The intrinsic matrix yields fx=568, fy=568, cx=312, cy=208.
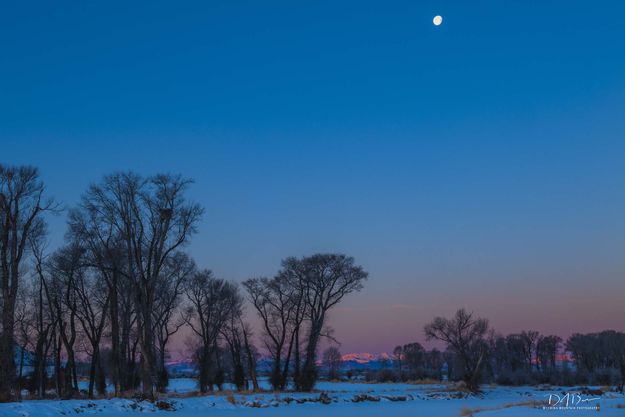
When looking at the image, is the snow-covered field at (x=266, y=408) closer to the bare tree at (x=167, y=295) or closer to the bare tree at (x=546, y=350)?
the bare tree at (x=167, y=295)

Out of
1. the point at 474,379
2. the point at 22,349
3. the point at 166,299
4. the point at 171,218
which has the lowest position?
the point at 474,379

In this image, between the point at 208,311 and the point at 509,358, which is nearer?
the point at 208,311

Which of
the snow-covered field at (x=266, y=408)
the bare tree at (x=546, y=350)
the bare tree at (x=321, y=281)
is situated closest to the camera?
the snow-covered field at (x=266, y=408)

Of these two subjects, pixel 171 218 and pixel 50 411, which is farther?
pixel 171 218

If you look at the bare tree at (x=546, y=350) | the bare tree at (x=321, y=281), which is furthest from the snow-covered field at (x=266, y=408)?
the bare tree at (x=546, y=350)

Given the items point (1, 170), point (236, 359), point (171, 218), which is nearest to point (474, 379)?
point (236, 359)

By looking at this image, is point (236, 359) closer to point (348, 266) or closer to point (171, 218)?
point (348, 266)

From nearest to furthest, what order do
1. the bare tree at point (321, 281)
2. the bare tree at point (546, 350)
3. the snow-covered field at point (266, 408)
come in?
the snow-covered field at point (266, 408)
the bare tree at point (321, 281)
the bare tree at point (546, 350)

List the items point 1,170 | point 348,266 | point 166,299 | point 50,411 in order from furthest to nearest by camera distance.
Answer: point 348,266 → point 166,299 → point 1,170 → point 50,411

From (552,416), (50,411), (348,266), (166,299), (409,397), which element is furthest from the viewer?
(348,266)

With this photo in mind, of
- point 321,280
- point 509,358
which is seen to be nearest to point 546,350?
point 509,358

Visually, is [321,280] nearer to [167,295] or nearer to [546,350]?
[167,295]

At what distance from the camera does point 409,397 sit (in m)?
39.9

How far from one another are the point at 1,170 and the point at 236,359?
102 ft
